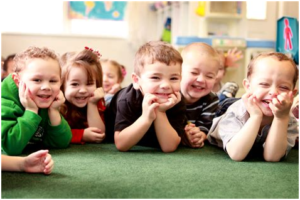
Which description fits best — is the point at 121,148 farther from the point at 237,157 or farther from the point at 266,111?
the point at 266,111

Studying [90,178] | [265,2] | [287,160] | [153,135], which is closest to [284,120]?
[287,160]

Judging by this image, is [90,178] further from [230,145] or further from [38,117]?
[230,145]

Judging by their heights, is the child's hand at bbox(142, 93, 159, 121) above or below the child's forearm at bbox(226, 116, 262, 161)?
above

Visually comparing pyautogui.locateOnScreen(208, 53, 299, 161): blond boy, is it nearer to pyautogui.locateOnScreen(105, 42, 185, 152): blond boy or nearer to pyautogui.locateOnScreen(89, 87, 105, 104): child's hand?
pyautogui.locateOnScreen(105, 42, 185, 152): blond boy

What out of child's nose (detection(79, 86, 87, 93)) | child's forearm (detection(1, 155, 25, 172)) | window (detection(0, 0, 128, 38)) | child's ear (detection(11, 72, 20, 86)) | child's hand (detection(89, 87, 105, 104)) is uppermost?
window (detection(0, 0, 128, 38))

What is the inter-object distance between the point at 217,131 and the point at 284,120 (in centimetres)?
31

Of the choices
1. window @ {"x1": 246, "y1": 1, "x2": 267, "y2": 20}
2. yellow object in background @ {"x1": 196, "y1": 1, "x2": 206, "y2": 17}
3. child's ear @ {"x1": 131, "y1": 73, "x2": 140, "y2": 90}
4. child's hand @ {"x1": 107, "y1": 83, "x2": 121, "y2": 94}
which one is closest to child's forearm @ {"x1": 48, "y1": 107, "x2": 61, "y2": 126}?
child's ear @ {"x1": 131, "y1": 73, "x2": 140, "y2": 90}

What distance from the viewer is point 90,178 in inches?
36.5

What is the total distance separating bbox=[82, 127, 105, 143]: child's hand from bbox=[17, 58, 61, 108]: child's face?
0.93 feet

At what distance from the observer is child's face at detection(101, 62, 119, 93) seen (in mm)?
2217

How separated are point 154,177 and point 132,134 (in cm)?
31

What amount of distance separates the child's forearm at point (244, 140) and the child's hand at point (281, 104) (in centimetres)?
6

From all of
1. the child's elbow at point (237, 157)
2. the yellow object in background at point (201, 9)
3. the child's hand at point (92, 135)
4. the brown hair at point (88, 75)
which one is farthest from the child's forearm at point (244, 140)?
the yellow object in background at point (201, 9)

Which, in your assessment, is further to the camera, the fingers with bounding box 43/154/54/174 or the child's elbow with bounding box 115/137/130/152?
the child's elbow with bounding box 115/137/130/152
